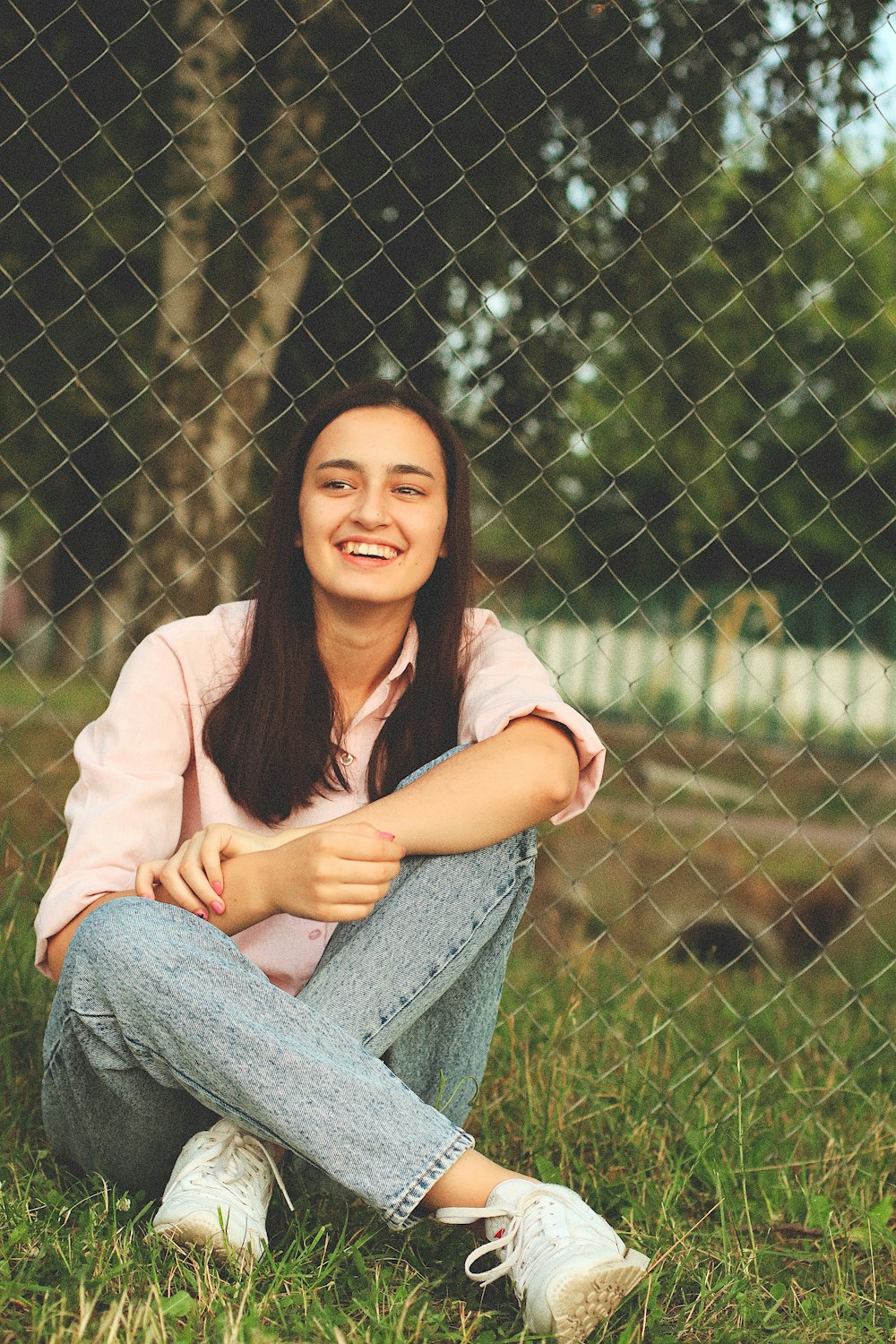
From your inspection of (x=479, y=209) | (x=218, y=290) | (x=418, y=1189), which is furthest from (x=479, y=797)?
(x=218, y=290)

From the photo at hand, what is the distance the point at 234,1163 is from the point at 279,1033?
21 centimetres

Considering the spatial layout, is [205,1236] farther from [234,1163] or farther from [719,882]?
[719,882]

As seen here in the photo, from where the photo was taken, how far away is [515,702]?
1.78m

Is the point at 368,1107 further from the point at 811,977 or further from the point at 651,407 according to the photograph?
the point at 651,407

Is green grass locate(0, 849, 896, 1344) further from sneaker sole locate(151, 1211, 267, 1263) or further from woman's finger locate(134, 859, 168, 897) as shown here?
woman's finger locate(134, 859, 168, 897)

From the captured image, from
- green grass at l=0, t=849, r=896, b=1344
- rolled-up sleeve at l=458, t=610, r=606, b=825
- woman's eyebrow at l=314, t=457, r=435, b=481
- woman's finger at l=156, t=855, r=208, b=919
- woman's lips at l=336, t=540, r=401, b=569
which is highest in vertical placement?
woman's eyebrow at l=314, t=457, r=435, b=481

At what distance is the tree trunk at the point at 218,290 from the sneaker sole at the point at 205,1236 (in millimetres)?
1739

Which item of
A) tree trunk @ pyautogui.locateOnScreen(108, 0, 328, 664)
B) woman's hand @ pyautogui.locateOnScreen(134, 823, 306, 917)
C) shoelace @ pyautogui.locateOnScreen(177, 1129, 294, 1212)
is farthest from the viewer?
tree trunk @ pyautogui.locateOnScreen(108, 0, 328, 664)

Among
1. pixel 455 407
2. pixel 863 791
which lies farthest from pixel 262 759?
pixel 863 791

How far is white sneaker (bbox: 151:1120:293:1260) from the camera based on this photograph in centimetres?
146

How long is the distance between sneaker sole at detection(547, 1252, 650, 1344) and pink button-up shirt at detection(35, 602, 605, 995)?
616mm

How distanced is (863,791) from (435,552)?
4.55 metres

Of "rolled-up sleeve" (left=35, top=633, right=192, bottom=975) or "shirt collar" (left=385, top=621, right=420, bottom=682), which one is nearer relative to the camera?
"rolled-up sleeve" (left=35, top=633, right=192, bottom=975)

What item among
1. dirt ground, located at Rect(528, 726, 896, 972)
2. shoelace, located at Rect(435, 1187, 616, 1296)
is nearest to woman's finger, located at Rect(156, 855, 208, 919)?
shoelace, located at Rect(435, 1187, 616, 1296)
